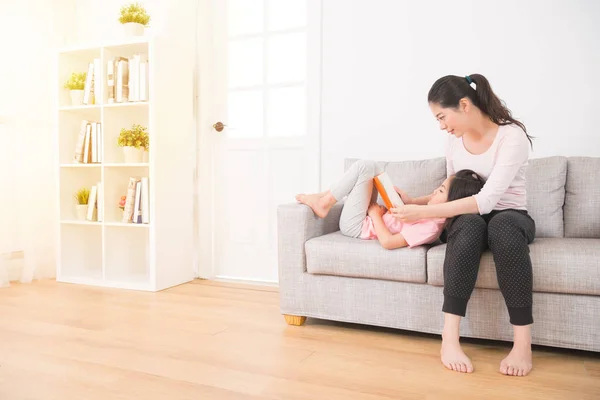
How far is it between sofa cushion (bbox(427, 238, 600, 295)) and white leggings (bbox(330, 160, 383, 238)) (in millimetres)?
443

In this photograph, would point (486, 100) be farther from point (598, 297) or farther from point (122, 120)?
point (122, 120)

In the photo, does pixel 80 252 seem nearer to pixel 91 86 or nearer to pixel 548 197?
pixel 91 86

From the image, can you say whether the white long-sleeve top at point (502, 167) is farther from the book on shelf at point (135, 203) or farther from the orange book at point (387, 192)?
the book on shelf at point (135, 203)

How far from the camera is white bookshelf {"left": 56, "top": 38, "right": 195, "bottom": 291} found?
3.03 m

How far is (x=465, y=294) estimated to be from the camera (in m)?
1.78

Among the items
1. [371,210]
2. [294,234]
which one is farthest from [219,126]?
[371,210]

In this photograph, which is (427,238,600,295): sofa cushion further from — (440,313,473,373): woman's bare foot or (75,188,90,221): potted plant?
(75,188,90,221): potted plant

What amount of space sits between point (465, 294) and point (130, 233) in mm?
2380

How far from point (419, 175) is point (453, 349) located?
39.4 inches

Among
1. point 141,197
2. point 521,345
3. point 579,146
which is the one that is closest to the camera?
point 521,345

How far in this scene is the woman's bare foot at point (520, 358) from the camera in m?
1.69

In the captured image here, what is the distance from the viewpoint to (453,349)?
1.77m

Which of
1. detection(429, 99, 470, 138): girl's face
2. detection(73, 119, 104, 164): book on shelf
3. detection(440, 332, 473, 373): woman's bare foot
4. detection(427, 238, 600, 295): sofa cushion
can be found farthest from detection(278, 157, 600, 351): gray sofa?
detection(73, 119, 104, 164): book on shelf

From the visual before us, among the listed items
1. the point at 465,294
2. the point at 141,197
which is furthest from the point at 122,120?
the point at 465,294
